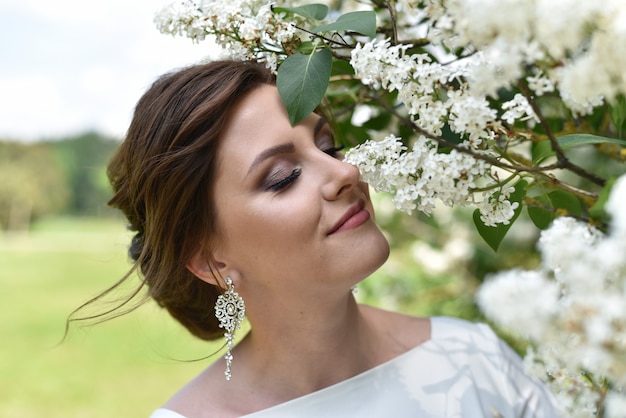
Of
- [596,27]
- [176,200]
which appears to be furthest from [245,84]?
[596,27]

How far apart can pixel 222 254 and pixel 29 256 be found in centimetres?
1641

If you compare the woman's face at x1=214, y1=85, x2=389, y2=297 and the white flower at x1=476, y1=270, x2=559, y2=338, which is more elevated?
the white flower at x1=476, y1=270, x2=559, y2=338

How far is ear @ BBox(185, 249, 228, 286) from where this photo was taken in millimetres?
1267

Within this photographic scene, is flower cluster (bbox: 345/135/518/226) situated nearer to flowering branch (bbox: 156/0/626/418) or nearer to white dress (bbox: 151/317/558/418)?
flowering branch (bbox: 156/0/626/418)

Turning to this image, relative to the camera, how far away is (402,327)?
60.2 inches

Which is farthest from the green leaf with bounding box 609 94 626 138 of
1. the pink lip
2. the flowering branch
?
the pink lip

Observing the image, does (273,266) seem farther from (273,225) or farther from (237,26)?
(237,26)

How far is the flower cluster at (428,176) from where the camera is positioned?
0.70 m

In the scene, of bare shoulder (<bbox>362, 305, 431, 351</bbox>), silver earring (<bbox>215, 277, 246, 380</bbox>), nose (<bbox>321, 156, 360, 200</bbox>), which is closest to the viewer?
nose (<bbox>321, 156, 360, 200</bbox>)

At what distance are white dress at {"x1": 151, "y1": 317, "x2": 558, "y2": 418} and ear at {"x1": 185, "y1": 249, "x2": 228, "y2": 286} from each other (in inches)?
10.3

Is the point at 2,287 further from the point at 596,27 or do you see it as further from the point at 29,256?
the point at 596,27

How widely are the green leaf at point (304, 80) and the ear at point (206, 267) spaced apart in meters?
0.50

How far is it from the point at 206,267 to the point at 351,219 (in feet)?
1.20

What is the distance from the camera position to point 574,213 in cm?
84
